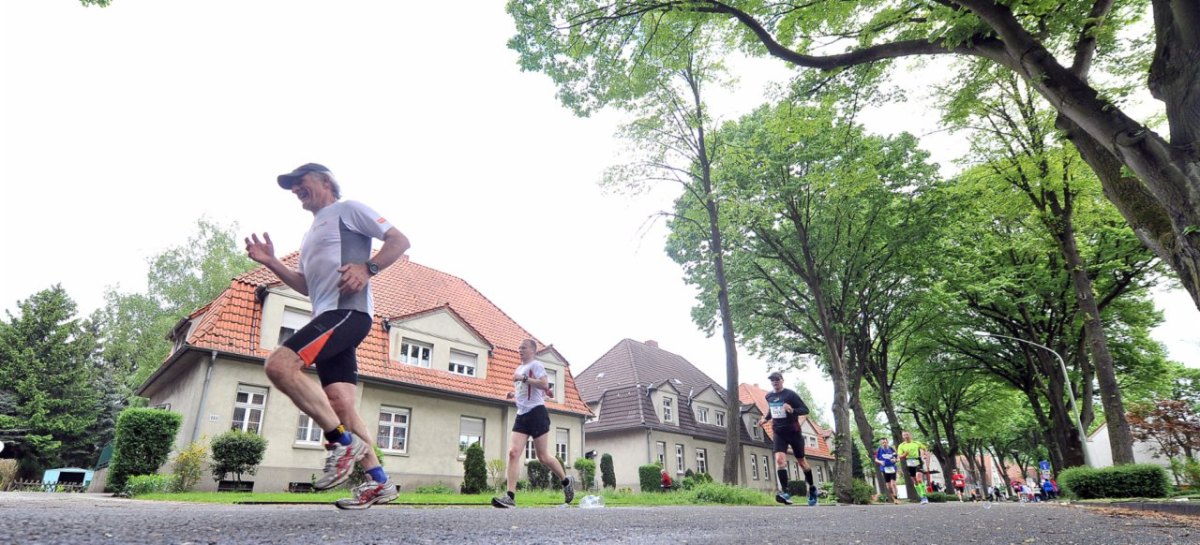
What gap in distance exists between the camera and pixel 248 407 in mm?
16703

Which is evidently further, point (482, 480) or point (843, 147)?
point (482, 480)

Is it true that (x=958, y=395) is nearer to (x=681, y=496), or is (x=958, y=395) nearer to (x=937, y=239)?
(x=937, y=239)

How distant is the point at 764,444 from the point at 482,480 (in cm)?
2844

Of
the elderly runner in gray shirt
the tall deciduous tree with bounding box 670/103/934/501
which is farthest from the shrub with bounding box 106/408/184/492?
the tall deciduous tree with bounding box 670/103/934/501

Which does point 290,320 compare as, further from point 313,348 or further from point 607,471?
point 313,348

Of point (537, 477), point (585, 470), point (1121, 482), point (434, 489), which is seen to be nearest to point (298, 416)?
point (434, 489)

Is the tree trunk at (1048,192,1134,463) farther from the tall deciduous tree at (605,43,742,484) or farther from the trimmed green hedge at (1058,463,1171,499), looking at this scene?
the tall deciduous tree at (605,43,742,484)

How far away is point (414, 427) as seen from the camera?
20.2 m

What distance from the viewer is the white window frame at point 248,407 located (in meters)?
16.5

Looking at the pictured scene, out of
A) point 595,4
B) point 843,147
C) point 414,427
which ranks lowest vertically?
point 414,427

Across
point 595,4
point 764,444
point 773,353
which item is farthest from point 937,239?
point 764,444

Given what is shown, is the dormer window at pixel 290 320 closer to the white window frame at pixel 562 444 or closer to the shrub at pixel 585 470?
the shrub at pixel 585 470

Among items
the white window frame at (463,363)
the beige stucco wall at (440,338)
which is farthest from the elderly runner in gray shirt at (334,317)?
the white window frame at (463,363)

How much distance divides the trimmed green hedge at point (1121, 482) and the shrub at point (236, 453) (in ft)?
61.8
